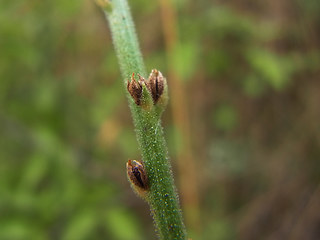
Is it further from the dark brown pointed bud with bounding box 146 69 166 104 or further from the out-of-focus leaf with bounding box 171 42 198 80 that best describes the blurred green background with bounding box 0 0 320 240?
the dark brown pointed bud with bounding box 146 69 166 104

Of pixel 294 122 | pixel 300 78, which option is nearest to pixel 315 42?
pixel 300 78

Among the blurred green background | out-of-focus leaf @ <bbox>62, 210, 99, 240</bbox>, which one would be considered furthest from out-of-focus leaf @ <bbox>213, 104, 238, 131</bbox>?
out-of-focus leaf @ <bbox>62, 210, 99, 240</bbox>

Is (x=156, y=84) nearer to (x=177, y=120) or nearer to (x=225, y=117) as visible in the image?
(x=177, y=120)

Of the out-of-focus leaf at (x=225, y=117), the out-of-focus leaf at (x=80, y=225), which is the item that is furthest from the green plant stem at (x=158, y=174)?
the out-of-focus leaf at (x=225, y=117)

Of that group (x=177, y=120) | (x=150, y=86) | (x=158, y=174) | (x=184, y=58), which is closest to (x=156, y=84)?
(x=150, y=86)

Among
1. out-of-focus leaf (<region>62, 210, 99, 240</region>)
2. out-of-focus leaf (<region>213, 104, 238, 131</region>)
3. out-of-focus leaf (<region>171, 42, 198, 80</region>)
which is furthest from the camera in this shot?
out-of-focus leaf (<region>213, 104, 238, 131</region>)

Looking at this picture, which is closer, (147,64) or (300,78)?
(147,64)

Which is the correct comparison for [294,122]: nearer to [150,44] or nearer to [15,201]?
[150,44]
